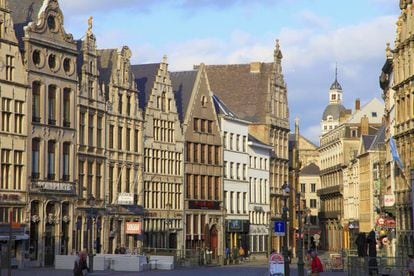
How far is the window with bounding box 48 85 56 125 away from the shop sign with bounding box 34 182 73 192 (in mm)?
4198

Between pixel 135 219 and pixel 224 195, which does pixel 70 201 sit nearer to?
pixel 135 219

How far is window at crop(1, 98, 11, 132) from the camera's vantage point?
70.8 m

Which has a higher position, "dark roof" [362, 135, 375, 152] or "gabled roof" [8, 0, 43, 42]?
"gabled roof" [8, 0, 43, 42]

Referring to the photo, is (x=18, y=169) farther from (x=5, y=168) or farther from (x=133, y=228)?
(x=133, y=228)

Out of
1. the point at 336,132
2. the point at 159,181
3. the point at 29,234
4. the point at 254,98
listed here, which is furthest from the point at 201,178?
the point at 336,132

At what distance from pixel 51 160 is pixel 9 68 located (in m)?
7.70

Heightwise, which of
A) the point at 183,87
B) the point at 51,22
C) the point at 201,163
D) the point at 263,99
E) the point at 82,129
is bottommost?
the point at 201,163

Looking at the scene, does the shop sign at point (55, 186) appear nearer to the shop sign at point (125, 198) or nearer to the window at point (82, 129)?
the window at point (82, 129)

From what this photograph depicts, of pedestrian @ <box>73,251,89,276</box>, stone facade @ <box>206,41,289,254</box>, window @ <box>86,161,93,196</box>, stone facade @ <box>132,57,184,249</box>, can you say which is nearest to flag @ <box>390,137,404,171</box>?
window @ <box>86,161,93,196</box>

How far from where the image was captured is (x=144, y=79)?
314ft

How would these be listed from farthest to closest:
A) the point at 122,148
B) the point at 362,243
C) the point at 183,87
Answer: the point at 183,87 → the point at 122,148 → the point at 362,243

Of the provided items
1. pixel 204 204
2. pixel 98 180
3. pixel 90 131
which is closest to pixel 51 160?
pixel 90 131

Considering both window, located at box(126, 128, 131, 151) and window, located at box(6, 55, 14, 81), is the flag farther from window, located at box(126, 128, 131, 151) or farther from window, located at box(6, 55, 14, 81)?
window, located at box(126, 128, 131, 151)

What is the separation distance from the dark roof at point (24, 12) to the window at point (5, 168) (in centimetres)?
881
